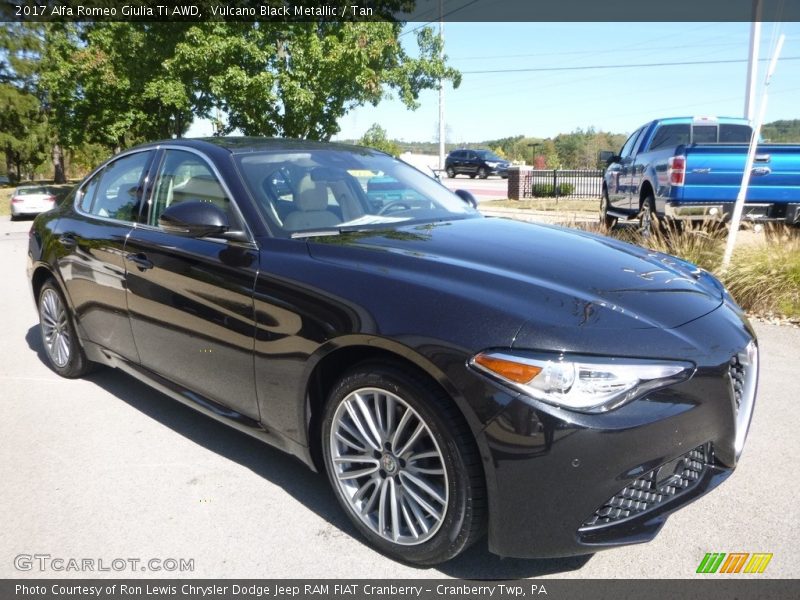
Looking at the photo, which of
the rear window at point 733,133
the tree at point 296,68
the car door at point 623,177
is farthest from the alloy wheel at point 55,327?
the tree at point 296,68

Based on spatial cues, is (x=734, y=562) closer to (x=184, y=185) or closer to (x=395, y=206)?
(x=395, y=206)

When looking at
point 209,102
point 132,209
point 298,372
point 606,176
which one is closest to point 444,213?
point 298,372

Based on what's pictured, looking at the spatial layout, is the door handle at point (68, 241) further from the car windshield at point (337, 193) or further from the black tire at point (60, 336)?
the car windshield at point (337, 193)

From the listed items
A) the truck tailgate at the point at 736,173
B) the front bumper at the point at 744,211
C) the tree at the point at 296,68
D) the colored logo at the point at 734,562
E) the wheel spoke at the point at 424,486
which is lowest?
the colored logo at the point at 734,562

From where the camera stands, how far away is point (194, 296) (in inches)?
135

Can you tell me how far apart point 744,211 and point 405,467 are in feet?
27.1

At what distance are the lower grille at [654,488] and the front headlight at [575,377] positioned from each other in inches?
12.3

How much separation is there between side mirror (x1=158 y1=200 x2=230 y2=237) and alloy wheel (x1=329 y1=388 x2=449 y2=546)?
1.10m

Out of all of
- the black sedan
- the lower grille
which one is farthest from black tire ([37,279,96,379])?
the lower grille

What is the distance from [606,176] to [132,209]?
434 inches

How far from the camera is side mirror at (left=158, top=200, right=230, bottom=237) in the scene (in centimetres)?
320

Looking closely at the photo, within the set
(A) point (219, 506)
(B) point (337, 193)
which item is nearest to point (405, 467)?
(A) point (219, 506)

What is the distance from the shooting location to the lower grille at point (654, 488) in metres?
2.33

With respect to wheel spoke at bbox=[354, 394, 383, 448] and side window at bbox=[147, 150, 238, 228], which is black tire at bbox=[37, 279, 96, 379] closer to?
side window at bbox=[147, 150, 238, 228]
